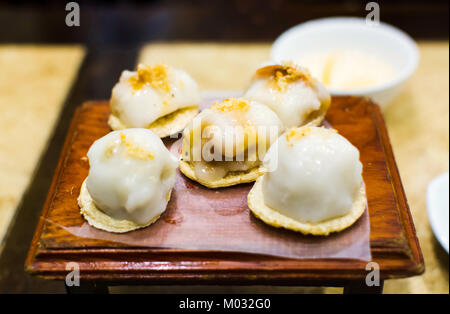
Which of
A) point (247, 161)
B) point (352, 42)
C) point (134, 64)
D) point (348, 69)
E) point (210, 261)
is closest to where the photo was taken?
point (210, 261)

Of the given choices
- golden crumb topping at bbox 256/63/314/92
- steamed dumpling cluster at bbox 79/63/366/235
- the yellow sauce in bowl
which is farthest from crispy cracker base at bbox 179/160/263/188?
the yellow sauce in bowl

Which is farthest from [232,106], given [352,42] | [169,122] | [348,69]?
[352,42]

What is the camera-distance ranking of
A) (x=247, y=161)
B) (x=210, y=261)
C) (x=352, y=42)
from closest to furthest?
(x=210, y=261) → (x=247, y=161) → (x=352, y=42)

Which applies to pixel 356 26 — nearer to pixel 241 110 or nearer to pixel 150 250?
pixel 241 110

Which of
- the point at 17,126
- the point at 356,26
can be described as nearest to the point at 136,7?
the point at 17,126

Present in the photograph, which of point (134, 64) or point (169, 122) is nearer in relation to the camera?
point (169, 122)

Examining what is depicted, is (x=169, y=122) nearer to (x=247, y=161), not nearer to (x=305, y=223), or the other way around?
(x=247, y=161)

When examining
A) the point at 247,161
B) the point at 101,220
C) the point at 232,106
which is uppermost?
the point at 232,106
